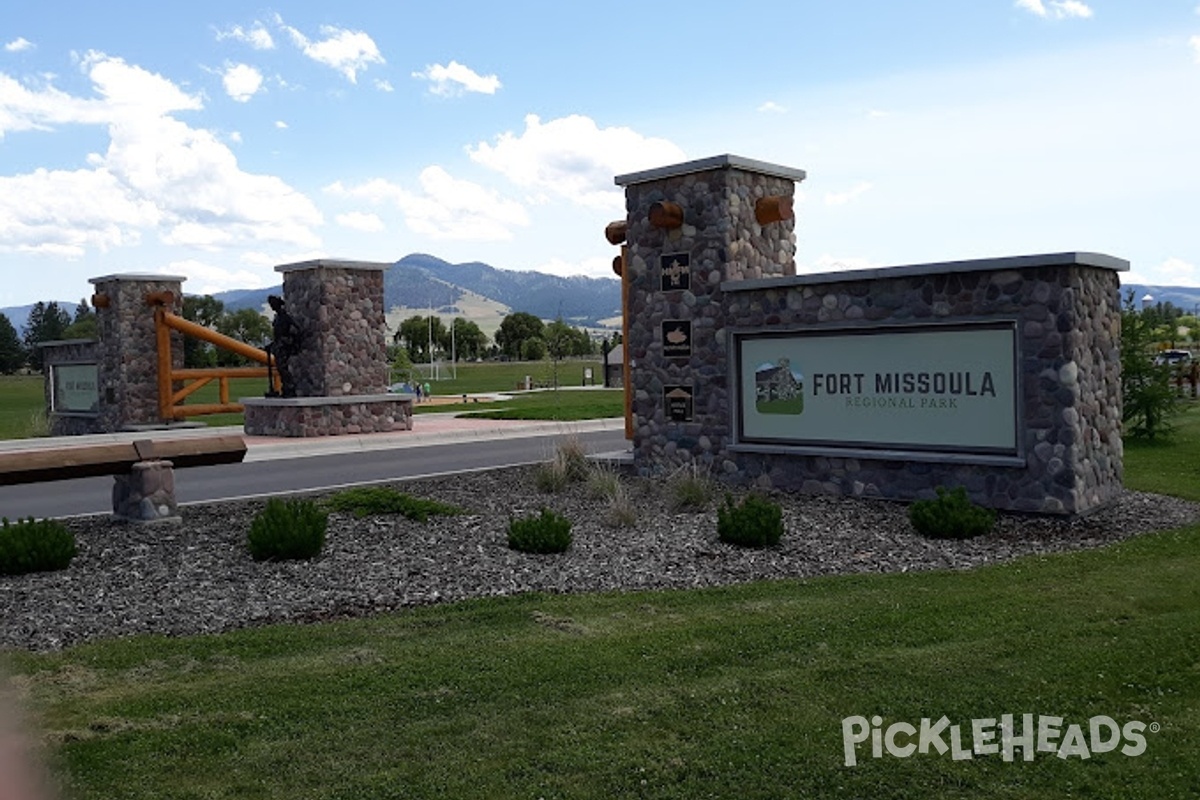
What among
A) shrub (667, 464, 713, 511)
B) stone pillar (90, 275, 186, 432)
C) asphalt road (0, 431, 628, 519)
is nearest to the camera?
shrub (667, 464, 713, 511)

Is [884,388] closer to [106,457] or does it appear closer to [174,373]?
[106,457]

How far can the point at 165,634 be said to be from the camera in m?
6.92

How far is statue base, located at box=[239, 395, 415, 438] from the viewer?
73.5ft

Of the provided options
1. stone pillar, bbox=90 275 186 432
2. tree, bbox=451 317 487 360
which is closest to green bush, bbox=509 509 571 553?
stone pillar, bbox=90 275 186 432

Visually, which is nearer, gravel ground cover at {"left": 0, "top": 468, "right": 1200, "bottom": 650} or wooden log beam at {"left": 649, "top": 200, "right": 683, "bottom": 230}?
gravel ground cover at {"left": 0, "top": 468, "right": 1200, "bottom": 650}

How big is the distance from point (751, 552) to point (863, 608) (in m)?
2.16

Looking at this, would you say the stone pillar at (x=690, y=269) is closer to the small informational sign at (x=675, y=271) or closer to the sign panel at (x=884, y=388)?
the small informational sign at (x=675, y=271)

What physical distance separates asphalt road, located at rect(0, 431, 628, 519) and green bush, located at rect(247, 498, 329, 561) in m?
4.57

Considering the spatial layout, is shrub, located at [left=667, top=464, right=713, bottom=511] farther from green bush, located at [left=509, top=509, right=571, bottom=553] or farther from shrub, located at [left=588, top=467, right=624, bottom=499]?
green bush, located at [left=509, top=509, right=571, bottom=553]

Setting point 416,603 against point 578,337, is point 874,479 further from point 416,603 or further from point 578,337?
point 578,337

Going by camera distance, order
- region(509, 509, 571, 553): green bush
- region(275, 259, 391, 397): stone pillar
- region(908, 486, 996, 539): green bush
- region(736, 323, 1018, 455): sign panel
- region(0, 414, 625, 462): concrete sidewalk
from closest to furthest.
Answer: region(509, 509, 571, 553): green bush → region(908, 486, 996, 539): green bush → region(736, 323, 1018, 455): sign panel → region(0, 414, 625, 462): concrete sidewalk → region(275, 259, 391, 397): stone pillar

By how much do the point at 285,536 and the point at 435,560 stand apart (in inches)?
48.5

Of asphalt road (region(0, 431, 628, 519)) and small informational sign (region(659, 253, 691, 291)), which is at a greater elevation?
small informational sign (region(659, 253, 691, 291))

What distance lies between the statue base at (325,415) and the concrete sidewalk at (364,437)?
15.8 inches
